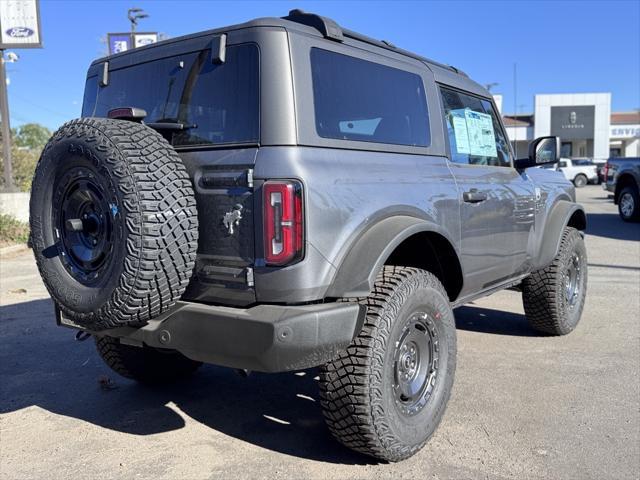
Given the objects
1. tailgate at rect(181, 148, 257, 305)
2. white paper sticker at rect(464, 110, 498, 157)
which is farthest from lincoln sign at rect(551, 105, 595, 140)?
tailgate at rect(181, 148, 257, 305)

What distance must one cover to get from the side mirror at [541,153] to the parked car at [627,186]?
10.5 m

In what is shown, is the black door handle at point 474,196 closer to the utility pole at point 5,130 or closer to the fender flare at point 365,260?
the fender flare at point 365,260

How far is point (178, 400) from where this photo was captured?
12.6ft


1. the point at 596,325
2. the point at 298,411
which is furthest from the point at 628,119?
the point at 298,411

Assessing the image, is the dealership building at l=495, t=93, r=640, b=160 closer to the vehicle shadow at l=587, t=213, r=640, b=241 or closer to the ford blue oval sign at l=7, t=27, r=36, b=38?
the vehicle shadow at l=587, t=213, r=640, b=241

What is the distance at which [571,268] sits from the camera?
5285 mm

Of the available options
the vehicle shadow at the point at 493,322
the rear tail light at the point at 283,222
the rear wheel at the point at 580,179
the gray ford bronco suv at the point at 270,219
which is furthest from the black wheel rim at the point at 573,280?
the rear wheel at the point at 580,179

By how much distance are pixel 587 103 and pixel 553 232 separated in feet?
153

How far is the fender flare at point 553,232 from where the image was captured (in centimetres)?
464

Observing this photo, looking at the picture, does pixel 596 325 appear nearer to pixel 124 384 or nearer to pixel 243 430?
pixel 243 430

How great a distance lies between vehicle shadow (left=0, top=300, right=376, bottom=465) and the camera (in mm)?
3266

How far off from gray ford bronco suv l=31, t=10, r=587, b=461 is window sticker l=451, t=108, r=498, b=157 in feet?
1.79

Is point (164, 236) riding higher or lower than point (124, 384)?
higher

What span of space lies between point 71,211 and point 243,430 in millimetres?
1586
